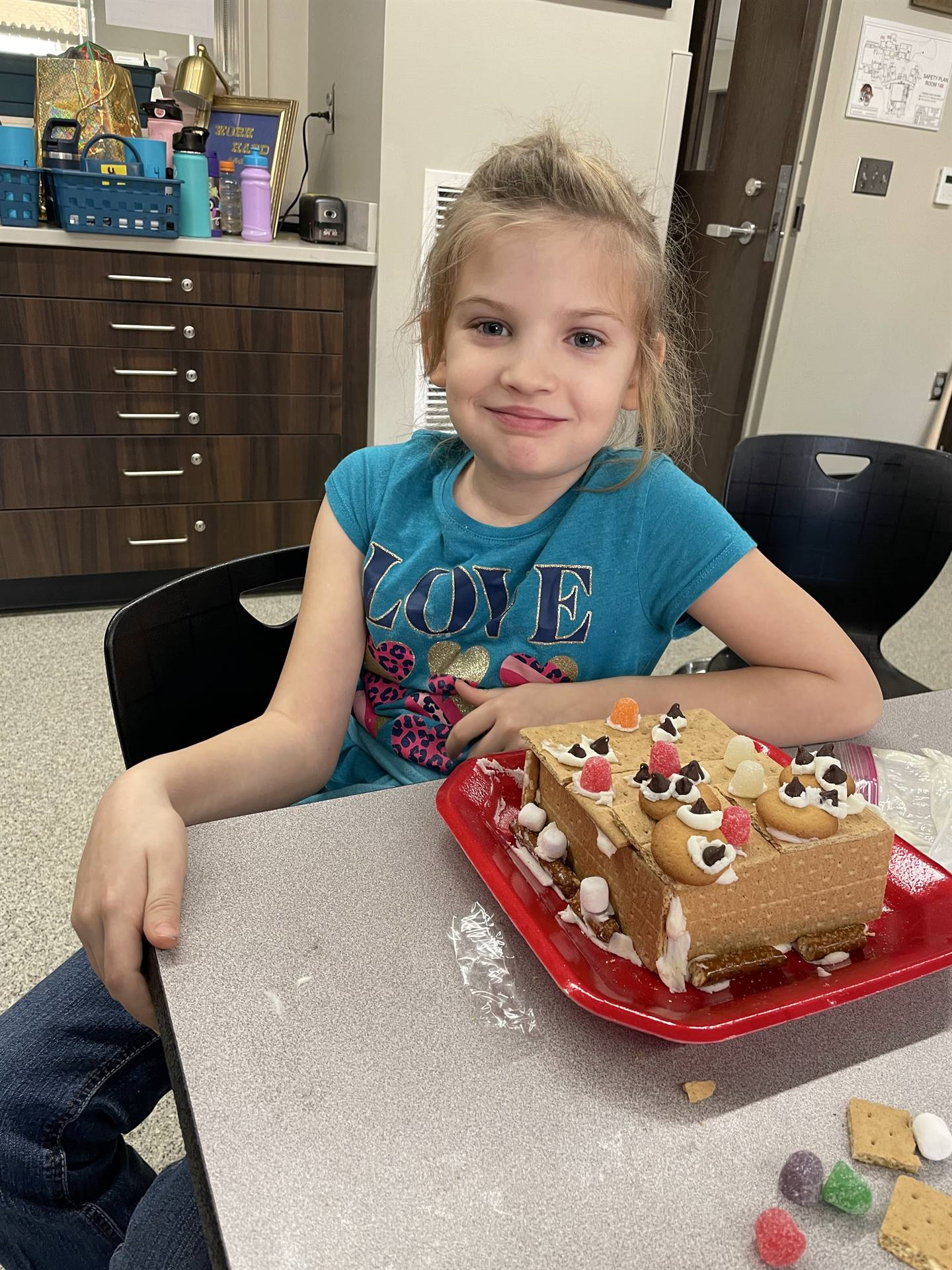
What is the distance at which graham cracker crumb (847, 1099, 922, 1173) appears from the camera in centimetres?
42

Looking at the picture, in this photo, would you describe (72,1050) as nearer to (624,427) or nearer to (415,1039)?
(415,1039)

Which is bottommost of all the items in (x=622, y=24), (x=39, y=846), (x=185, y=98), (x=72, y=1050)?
(x=39, y=846)

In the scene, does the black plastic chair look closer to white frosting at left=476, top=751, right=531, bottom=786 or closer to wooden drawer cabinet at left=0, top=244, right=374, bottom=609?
white frosting at left=476, top=751, right=531, bottom=786

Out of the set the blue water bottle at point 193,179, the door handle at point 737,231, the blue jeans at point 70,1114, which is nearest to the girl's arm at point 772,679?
the blue jeans at point 70,1114

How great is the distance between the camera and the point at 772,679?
82 cm

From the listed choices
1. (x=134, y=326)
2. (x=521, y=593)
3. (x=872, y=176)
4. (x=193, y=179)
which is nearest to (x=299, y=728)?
(x=521, y=593)

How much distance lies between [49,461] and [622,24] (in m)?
1.85

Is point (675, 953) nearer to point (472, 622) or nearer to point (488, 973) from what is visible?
point (488, 973)

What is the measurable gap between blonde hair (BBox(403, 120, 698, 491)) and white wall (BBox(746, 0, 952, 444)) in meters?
2.62

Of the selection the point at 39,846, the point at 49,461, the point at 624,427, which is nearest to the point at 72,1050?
the point at 624,427

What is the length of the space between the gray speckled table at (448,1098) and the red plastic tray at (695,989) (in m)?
0.02

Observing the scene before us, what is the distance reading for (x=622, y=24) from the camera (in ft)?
7.78

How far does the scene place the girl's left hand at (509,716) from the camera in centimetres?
76

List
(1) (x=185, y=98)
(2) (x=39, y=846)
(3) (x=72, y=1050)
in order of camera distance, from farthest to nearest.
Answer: (1) (x=185, y=98), (2) (x=39, y=846), (3) (x=72, y=1050)
